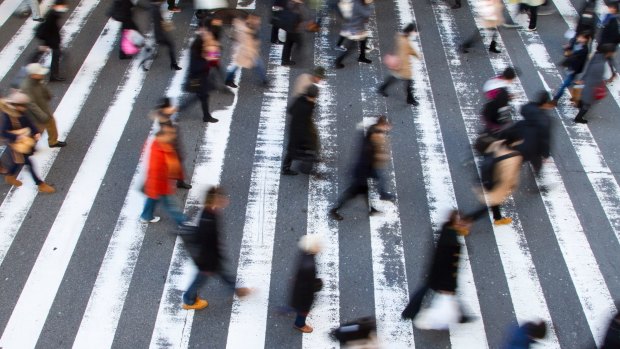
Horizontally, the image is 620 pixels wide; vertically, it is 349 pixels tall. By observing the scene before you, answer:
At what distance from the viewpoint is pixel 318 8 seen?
1356cm

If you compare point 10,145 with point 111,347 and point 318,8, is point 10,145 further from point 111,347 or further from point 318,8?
point 318,8

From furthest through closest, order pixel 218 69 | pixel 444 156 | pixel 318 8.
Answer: pixel 318 8
pixel 218 69
pixel 444 156

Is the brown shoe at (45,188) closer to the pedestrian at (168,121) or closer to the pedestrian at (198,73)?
the pedestrian at (168,121)

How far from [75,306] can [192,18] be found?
794 cm

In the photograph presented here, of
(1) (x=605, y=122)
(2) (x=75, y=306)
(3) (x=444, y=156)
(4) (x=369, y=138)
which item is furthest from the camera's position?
(1) (x=605, y=122)

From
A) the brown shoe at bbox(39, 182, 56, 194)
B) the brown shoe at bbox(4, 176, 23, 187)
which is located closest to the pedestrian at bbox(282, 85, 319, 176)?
the brown shoe at bbox(39, 182, 56, 194)

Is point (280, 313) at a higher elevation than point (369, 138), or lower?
lower

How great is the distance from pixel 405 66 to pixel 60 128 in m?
5.95

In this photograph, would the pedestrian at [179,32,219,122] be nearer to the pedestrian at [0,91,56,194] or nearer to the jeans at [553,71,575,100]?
the pedestrian at [0,91,56,194]

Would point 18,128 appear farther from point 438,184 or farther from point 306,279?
point 438,184


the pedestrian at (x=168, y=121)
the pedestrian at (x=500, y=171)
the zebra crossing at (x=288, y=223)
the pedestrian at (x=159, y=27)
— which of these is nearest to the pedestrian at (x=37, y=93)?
the zebra crossing at (x=288, y=223)

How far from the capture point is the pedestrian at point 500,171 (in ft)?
25.5

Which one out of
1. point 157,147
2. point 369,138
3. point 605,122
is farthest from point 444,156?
point 157,147

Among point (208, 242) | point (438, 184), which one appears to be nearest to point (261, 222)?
point (208, 242)
